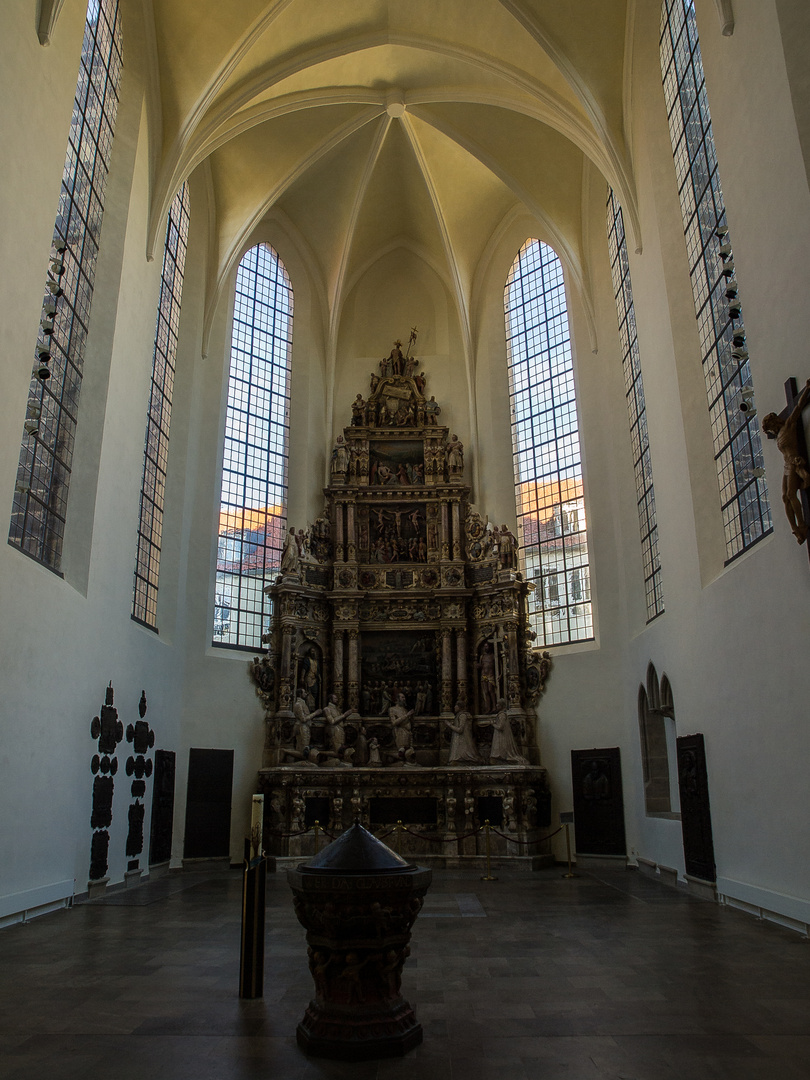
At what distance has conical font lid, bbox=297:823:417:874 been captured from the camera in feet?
18.8

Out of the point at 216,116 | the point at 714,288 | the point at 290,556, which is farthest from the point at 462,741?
the point at 216,116

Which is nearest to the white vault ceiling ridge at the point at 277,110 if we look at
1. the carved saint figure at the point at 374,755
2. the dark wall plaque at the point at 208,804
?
Result: the dark wall plaque at the point at 208,804

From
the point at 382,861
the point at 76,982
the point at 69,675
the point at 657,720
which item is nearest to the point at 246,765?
the point at 69,675

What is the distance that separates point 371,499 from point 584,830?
34.2 ft

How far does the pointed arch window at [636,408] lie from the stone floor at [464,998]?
7.76 metres

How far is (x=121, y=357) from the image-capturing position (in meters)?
15.5

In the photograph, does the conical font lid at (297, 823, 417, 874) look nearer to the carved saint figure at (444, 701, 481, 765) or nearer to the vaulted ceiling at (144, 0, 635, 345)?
the carved saint figure at (444, 701, 481, 765)

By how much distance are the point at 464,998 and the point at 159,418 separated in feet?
51.0

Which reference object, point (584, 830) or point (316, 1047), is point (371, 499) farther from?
point (316, 1047)

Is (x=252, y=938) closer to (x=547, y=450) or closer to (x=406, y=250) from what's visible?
(x=547, y=450)

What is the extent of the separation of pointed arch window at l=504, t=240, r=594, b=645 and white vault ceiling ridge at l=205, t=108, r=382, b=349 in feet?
21.0

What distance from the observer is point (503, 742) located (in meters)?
19.6

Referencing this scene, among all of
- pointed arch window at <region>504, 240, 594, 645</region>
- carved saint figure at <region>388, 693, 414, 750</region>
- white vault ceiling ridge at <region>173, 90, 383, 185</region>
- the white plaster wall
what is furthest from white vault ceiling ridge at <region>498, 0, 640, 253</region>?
carved saint figure at <region>388, 693, 414, 750</region>

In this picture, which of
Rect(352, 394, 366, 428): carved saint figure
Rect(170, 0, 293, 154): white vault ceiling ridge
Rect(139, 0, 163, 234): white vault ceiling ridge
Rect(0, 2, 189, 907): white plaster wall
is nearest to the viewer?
Rect(0, 2, 189, 907): white plaster wall
